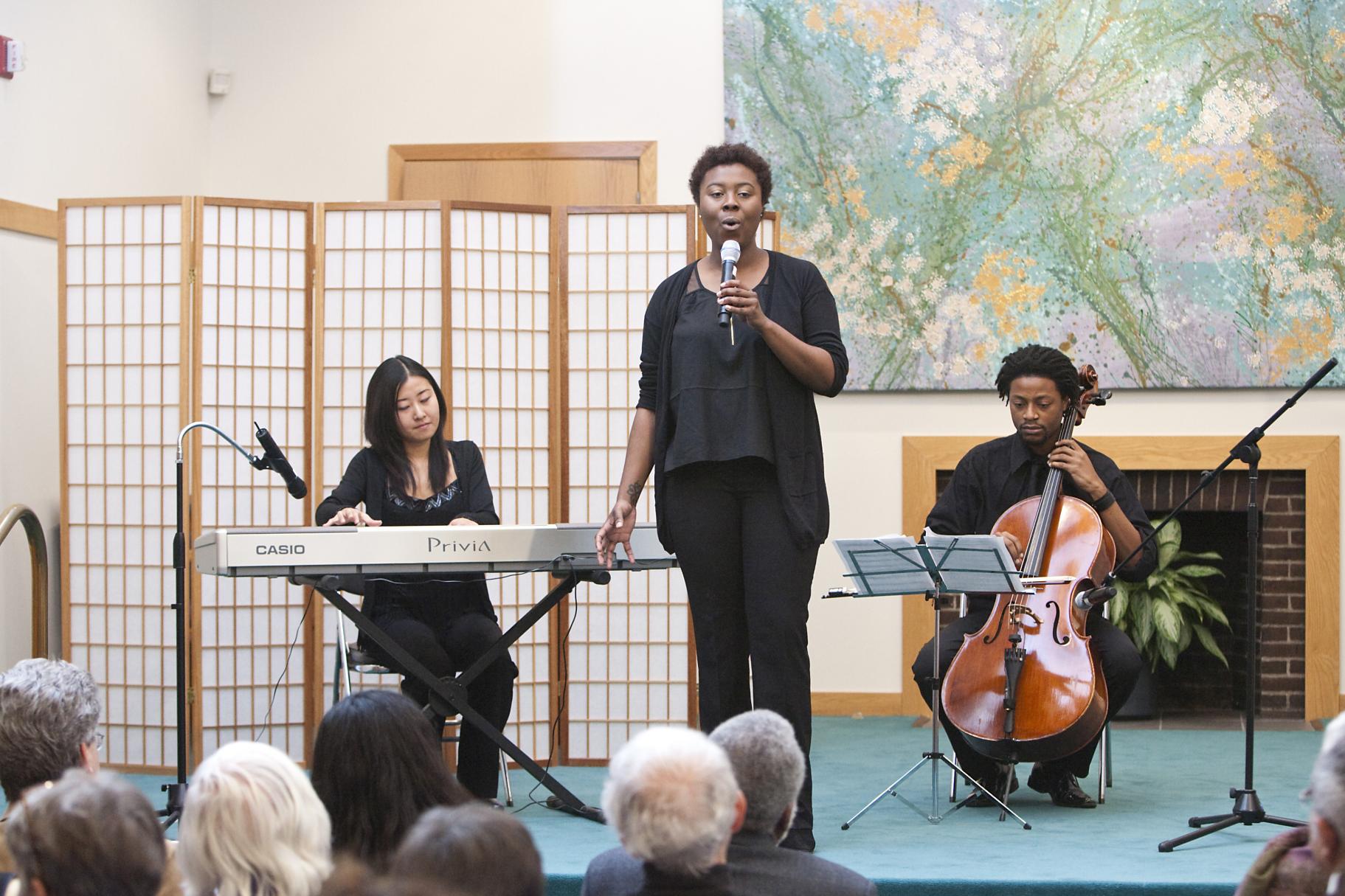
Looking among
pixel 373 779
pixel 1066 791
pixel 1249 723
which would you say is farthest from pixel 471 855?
pixel 1066 791

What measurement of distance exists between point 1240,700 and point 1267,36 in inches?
102

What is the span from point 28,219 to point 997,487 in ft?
10.7

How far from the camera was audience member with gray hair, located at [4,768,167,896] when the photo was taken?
1.43m

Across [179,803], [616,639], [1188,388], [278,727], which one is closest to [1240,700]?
[1188,388]

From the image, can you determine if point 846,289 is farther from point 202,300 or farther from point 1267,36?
point 202,300

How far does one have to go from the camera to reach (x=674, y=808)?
66.0 inches

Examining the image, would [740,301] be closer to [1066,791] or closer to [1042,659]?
[1042,659]

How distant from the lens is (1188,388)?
5.59m

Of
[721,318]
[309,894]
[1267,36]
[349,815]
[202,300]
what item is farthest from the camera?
[1267,36]

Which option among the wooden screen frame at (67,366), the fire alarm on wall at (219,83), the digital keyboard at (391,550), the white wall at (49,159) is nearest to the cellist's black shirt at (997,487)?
the digital keyboard at (391,550)

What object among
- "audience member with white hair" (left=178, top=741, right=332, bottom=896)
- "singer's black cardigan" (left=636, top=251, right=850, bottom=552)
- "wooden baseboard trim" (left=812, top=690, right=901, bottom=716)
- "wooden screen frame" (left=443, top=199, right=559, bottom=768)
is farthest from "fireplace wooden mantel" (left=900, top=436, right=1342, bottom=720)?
"audience member with white hair" (left=178, top=741, right=332, bottom=896)

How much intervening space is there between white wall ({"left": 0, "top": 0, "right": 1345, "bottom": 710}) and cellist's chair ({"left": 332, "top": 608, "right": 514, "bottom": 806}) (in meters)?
1.92

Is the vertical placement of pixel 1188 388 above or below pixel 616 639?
above

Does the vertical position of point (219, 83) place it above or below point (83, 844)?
above
